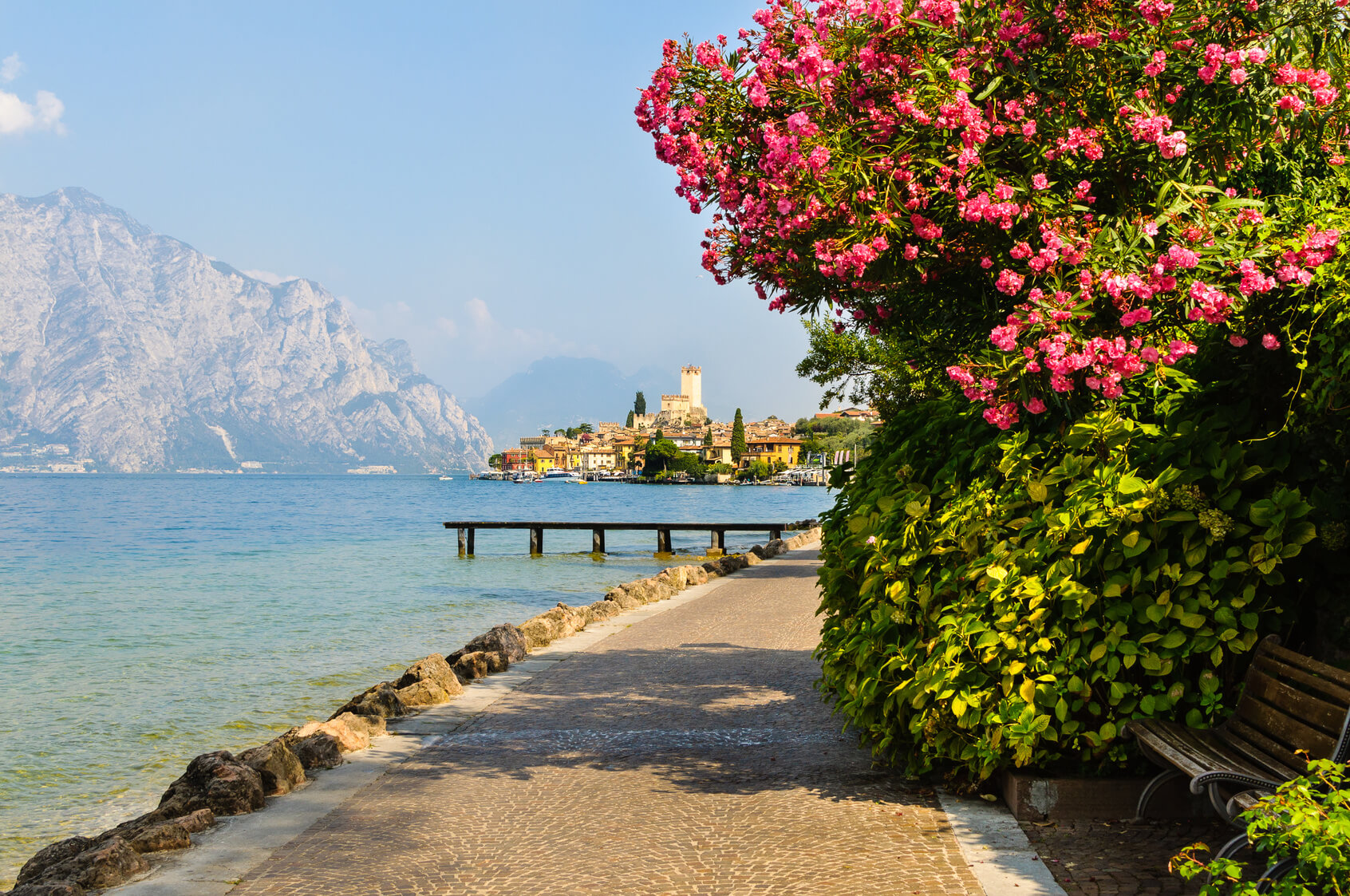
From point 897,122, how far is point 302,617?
66.6 ft

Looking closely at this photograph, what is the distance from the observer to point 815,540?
34625mm

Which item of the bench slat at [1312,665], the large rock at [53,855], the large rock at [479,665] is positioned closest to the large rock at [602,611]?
the large rock at [479,665]

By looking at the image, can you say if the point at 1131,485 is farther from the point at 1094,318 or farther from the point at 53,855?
the point at 53,855

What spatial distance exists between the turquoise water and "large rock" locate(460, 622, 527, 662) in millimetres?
2625

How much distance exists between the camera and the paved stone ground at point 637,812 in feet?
14.0

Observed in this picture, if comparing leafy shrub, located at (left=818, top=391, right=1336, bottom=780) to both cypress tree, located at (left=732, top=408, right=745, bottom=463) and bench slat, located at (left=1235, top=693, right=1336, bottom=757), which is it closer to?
bench slat, located at (left=1235, top=693, right=1336, bottom=757)

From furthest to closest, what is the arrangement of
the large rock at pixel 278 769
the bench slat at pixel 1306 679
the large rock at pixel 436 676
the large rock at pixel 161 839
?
the large rock at pixel 436 676 → the large rock at pixel 278 769 → the large rock at pixel 161 839 → the bench slat at pixel 1306 679

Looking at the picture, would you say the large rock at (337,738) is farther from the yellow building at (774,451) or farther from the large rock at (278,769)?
the yellow building at (774,451)

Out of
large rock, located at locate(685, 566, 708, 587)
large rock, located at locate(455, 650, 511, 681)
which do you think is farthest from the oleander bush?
large rock, located at locate(685, 566, 708, 587)

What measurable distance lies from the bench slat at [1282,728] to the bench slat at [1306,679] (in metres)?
0.13

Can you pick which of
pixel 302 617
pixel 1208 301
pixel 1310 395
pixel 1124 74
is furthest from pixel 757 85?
pixel 302 617

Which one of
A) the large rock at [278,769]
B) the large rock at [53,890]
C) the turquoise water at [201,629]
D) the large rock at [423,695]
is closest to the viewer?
the large rock at [53,890]

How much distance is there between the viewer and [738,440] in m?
178

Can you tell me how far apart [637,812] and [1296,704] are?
3059 mm
